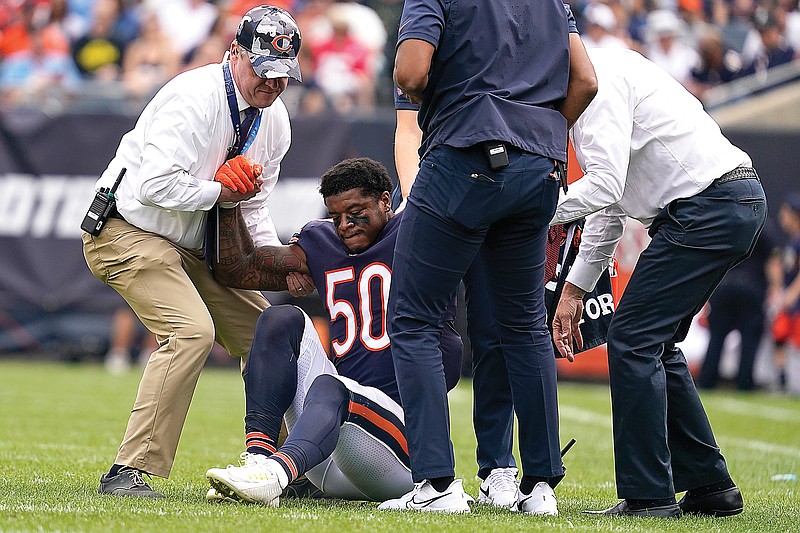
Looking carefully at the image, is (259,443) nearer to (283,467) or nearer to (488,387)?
(283,467)

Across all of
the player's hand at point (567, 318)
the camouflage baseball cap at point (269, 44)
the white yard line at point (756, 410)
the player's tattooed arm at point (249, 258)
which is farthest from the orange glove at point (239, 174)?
the white yard line at point (756, 410)

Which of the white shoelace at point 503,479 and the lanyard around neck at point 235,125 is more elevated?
the lanyard around neck at point 235,125

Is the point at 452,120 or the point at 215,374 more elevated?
the point at 452,120

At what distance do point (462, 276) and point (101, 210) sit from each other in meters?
1.66

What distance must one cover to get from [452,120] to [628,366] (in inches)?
46.6

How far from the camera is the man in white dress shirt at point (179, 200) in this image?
4.65 m

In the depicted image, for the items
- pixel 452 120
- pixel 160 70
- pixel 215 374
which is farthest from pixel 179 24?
pixel 452 120

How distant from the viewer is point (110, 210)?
196 inches

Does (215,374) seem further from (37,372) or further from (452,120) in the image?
(452,120)

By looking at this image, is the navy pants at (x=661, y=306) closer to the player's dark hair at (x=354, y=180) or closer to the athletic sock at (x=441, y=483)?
the athletic sock at (x=441, y=483)

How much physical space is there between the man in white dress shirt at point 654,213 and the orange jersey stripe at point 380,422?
2.69ft

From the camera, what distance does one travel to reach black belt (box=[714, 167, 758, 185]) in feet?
15.0

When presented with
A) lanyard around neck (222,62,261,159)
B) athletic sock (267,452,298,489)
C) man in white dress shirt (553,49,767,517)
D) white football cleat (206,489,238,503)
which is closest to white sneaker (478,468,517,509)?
man in white dress shirt (553,49,767,517)

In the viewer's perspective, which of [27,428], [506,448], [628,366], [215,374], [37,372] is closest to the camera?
[628,366]
